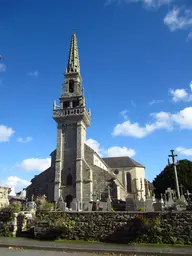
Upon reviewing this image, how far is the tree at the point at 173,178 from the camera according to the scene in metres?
38.5

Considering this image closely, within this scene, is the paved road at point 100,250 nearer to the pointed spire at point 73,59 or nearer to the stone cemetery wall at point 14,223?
the stone cemetery wall at point 14,223

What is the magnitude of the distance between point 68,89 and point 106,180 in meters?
16.6

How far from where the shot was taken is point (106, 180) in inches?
1192

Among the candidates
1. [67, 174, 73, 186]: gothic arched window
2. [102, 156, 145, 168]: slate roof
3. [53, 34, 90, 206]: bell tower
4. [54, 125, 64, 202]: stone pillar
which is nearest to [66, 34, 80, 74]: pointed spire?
[53, 34, 90, 206]: bell tower

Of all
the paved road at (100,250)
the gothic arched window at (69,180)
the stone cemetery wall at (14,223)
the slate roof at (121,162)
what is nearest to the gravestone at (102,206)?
the stone cemetery wall at (14,223)

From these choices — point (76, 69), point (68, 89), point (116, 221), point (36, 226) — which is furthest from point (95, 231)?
point (76, 69)

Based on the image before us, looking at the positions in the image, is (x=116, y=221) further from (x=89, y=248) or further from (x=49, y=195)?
(x=49, y=195)

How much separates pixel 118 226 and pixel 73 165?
1921 centimetres

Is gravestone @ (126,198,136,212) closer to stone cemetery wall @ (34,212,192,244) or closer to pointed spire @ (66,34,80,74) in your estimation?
stone cemetery wall @ (34,212,192,244)

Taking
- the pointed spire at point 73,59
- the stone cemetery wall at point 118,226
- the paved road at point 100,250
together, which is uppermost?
the pointed spire at point 73,59

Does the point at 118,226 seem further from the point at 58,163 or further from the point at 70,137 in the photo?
the point at 70,137

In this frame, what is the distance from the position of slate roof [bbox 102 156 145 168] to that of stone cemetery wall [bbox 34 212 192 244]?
1218 inches

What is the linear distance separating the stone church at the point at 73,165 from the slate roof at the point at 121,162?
8266 millimetres

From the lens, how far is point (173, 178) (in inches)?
1545
